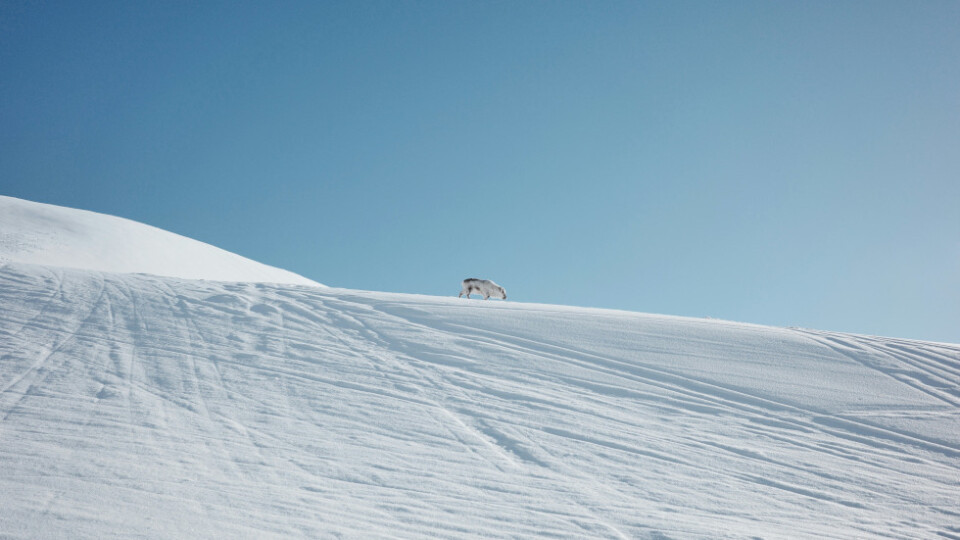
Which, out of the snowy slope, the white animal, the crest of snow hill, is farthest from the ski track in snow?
the snowy slope

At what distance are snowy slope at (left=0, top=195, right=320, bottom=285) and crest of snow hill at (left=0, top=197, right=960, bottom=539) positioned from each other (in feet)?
58.6

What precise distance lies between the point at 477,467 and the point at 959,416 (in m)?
6.58

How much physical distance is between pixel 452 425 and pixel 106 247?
31811 mm

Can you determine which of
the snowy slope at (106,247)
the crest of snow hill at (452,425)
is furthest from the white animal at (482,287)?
the snowy slope at (106,247)

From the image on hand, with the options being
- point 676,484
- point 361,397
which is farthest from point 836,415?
point 361,397

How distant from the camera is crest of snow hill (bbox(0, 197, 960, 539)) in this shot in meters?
4.85

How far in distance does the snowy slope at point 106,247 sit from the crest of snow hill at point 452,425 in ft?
58.6

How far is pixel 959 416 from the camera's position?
7.92m

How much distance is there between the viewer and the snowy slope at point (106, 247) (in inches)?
1088

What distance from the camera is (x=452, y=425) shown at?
679 cm

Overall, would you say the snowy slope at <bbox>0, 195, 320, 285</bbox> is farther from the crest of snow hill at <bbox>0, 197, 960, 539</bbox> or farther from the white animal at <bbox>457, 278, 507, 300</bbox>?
the crest of snow hill at <bbox>0, 197, 960, 539</bbox>

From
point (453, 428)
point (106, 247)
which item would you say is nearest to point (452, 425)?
point (453, 428)

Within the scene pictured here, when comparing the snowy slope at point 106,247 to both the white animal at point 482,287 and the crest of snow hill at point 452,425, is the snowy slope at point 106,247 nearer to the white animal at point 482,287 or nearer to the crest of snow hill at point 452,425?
the white animal at point 482,287

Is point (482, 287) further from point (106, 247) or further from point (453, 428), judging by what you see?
point (106, 247)
